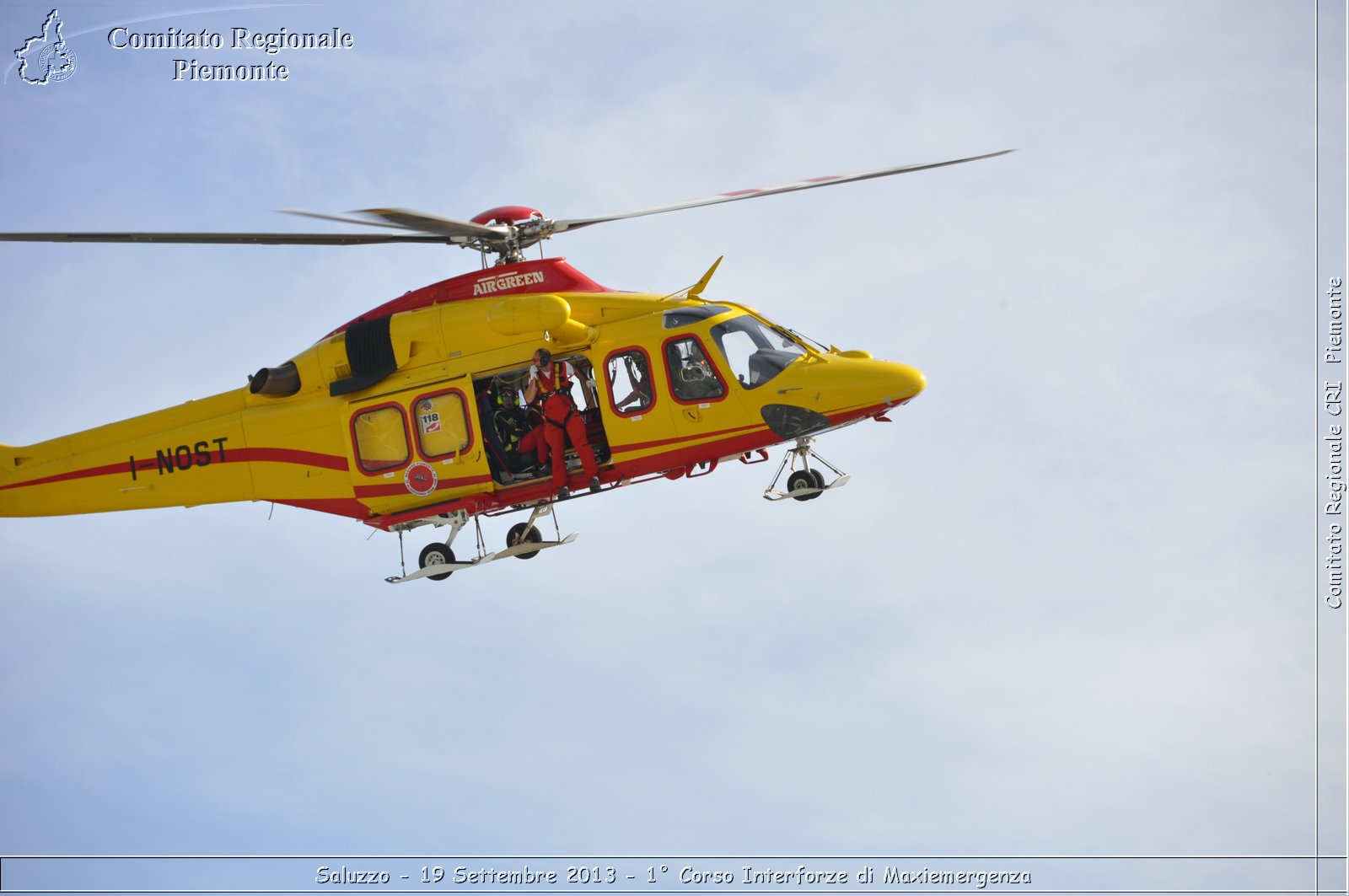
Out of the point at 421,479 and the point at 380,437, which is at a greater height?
the point at 380,437

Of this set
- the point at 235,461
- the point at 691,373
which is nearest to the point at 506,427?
the point at 691,373

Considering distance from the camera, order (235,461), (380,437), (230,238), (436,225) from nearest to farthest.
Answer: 1. (436,225)
2. (230,238)
3. (380,437)
4. (235,461)

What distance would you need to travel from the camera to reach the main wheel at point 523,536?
20.8 metres

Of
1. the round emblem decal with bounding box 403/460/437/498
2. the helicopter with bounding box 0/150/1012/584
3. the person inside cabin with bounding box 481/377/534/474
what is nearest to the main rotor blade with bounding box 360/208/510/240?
the helicopter with bounding box 0/150/1012/584

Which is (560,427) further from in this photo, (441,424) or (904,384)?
(904,384)

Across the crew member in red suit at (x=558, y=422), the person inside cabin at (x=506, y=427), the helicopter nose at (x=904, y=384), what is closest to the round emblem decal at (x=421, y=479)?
the person inside cabin at (x=506, y=427)

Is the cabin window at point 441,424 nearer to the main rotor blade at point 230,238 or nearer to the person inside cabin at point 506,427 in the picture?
the person inside cabin at point 506,427

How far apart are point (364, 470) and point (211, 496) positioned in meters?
2.55

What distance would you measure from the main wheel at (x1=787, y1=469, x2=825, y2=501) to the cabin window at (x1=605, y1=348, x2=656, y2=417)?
6.86ft

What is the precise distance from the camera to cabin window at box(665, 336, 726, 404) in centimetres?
1925

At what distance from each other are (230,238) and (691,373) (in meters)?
6.47

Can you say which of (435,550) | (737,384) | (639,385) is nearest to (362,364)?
(435,550)

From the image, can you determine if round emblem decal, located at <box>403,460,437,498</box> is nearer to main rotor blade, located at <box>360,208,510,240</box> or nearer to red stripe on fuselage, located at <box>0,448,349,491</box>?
red stripe on fuselage, located at <box>0,448,349,491</box>

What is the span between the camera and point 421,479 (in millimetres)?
20328
